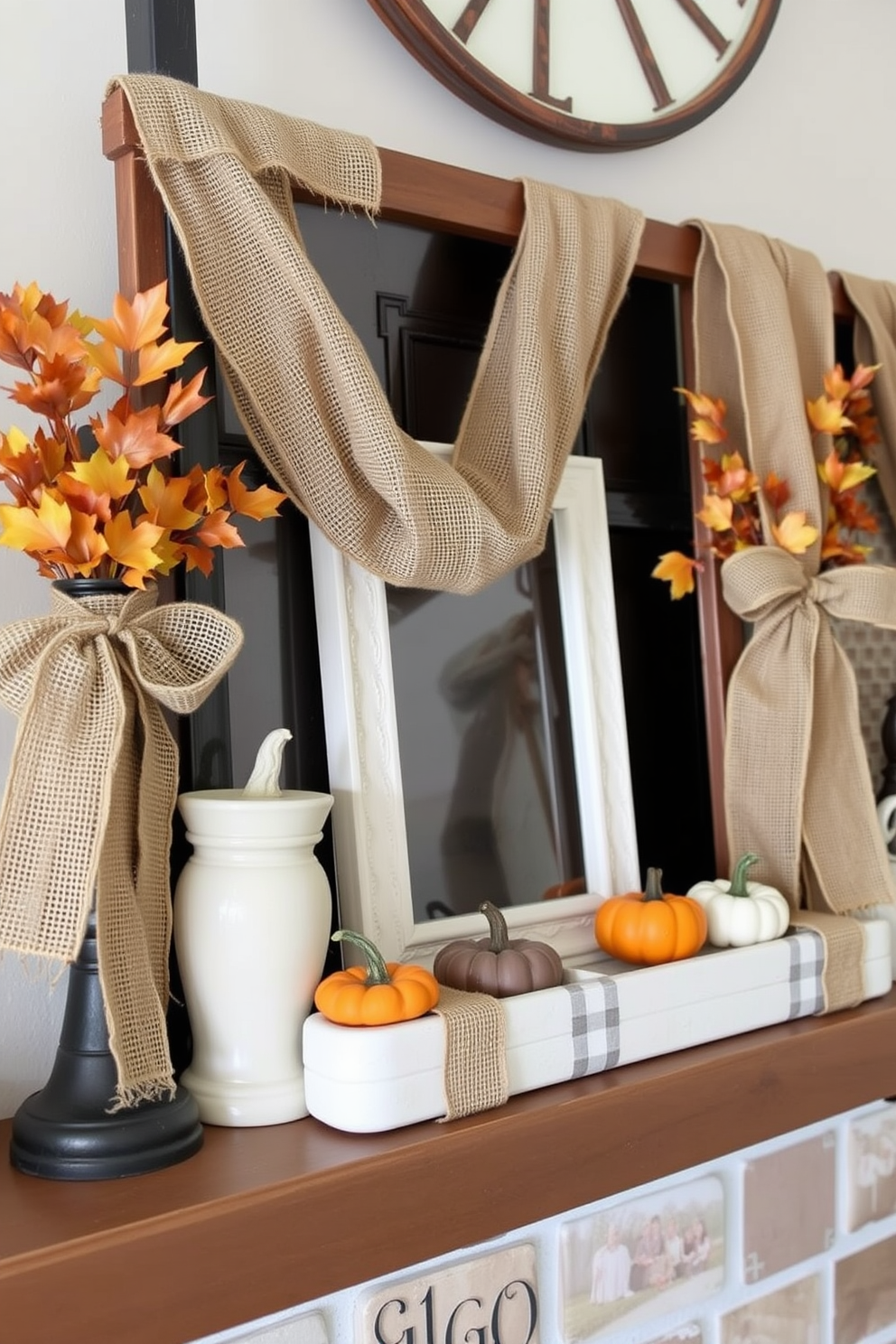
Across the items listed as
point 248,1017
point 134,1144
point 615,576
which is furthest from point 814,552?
point 134,1144

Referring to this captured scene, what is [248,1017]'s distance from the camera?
3.25 feet

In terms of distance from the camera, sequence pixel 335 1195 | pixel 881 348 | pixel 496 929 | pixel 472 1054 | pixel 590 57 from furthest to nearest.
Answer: pixel 881 348 → pixel 590 57 → pixel 496 929 → pixel 472 1054 → pixel 335 1195

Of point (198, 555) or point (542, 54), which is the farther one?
point (542, 54)

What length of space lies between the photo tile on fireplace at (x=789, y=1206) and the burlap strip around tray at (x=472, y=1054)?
0.38 m

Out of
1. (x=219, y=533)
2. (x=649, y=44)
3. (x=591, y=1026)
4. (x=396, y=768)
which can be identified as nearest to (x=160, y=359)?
(x=219, y=533)

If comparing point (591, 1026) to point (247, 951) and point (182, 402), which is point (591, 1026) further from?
point (182, 402)

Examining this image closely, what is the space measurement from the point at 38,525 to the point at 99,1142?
454mm

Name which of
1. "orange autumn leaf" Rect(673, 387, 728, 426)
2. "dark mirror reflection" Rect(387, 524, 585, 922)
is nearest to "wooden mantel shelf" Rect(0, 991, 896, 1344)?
"dark mirror reflection" Rect(387, 524, 585, 922)

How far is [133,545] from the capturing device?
3.05ft

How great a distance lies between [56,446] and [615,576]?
2.31 ft

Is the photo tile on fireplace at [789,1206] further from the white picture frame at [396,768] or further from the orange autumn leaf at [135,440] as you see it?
the orange autumn leaf at [135,440]

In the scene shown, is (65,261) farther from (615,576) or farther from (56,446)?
(615,576)

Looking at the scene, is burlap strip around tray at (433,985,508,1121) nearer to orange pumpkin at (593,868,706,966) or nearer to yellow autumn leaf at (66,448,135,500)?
orange pumpkin at (593,868,706,966)

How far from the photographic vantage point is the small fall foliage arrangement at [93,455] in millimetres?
908
